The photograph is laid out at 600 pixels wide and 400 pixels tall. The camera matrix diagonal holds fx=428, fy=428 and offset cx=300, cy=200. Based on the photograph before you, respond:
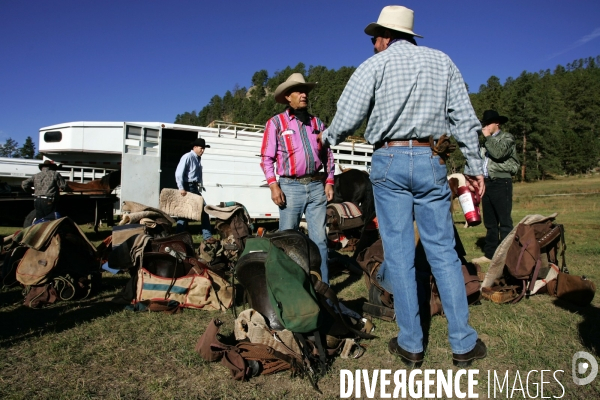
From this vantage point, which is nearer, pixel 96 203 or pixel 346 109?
pixel 346 109

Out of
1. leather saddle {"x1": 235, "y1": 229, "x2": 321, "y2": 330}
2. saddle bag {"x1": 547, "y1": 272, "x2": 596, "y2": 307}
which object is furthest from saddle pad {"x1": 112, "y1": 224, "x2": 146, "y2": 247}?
saddle bag {"x1": 547, "y1": 272, "x2": 596, "y2": 307}

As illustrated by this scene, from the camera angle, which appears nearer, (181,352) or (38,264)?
(181,352)

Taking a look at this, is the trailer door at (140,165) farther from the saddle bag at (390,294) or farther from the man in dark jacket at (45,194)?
the saddle bag at (390,294)

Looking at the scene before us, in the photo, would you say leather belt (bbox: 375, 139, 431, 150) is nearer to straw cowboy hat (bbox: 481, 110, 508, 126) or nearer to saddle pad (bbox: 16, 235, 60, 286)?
saddle pad (bbox: 16, 235, 60, 286)

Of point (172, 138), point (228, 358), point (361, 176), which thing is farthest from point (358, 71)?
point (172, 138)

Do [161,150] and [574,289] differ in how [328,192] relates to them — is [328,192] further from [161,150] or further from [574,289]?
[161,150]

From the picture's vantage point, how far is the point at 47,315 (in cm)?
390

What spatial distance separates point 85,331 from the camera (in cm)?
344

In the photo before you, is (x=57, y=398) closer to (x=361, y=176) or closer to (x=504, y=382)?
(x=504, y=382)

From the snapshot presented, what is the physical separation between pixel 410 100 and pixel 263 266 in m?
1.53

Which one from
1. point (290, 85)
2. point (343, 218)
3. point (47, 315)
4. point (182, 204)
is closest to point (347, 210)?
point (343, 218)

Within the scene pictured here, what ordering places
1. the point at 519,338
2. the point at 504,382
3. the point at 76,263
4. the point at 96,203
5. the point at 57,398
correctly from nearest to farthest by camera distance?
the point at 57,398 → the point at 504,382 → the point at 519,338 → the point at 76,263 → the point at 96,203

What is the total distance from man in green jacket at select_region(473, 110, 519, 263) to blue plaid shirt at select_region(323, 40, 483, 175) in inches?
125

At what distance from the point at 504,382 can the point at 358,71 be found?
7.03ft
